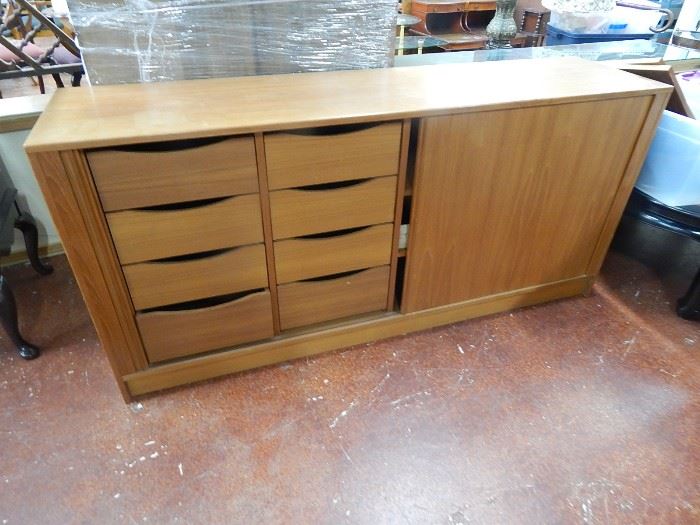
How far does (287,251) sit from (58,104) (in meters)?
0.60

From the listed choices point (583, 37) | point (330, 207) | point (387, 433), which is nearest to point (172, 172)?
point (330, 207)

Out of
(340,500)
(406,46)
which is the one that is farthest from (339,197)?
(406,46)

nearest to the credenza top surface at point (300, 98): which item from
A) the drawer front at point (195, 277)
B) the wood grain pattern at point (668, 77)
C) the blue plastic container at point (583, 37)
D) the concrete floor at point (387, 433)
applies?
the wood grain pattern at point (668, 77)

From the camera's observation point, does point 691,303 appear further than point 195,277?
Yes

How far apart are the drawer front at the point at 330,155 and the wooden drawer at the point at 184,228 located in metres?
0.10

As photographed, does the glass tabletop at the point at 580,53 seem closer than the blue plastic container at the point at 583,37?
Yes

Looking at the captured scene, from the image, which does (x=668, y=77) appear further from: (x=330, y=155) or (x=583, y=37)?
(x=330, y=155)

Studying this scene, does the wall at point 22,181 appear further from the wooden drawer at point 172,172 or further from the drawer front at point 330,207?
the drawer front at point 330,207

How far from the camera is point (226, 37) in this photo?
121 centimetres

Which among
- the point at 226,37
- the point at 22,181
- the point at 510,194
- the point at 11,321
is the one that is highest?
the point at 226,37

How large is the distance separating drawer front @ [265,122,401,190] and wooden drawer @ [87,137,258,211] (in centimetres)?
5

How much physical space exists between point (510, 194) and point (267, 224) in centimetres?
67

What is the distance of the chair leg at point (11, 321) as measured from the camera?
1.25 metres

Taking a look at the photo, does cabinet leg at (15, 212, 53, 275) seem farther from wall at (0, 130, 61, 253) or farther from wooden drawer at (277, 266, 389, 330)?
wooden drawer at (277, 266, 389, 330)
